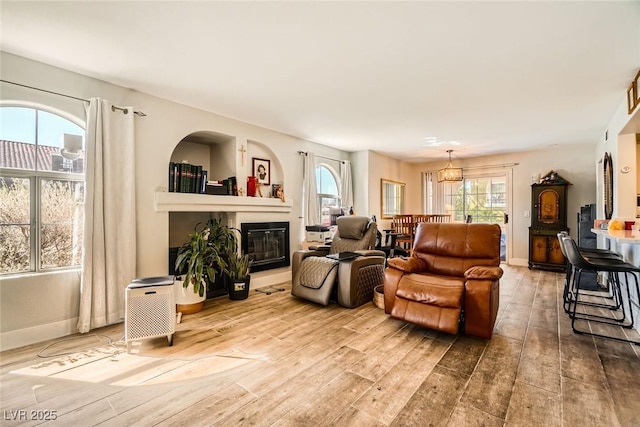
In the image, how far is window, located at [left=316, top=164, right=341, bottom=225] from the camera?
5678 millimetres

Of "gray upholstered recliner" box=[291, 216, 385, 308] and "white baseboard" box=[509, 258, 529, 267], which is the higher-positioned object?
"gray upholstered recliner" box=[291, 216, 385, 308]

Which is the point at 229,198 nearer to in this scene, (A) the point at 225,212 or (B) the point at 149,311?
(A) the point at 225,212

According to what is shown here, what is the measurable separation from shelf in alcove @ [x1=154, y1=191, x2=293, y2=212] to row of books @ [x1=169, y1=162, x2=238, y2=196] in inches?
3.6

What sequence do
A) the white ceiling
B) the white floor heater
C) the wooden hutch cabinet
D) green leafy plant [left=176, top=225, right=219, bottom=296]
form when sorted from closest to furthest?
the white ceiling, the white floor heater, green leafy plant [left=176, top=225, right=219, bottom=296], the wooden hutch cabinet

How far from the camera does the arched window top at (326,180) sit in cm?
568

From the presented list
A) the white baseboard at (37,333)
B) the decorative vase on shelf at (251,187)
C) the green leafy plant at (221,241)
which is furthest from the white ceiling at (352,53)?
the white baseboard at (37,333)

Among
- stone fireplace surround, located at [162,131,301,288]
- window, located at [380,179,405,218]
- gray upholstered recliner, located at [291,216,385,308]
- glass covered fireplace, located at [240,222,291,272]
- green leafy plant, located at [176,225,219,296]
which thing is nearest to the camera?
green leafy plant, located at [176,225,219,296]

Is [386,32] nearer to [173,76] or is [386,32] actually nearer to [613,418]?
[173,76]

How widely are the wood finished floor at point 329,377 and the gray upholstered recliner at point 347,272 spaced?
1.44ft

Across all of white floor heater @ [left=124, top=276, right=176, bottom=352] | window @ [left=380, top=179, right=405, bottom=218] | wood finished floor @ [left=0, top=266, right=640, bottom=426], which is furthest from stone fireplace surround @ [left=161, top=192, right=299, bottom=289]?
window @ [left=380, top=179, right=405, bottom=218]

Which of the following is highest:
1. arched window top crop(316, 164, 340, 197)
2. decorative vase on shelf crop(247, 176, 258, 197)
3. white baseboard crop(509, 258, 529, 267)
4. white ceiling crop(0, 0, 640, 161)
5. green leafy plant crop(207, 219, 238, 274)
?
white ceiling crop(0, 0, 640, 161)

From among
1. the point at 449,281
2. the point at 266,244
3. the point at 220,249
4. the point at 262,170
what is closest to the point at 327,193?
the point at 262,170

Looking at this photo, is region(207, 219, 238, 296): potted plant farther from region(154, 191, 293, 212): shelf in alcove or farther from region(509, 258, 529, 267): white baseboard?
region(509, 258, 529, 267): white baseboard

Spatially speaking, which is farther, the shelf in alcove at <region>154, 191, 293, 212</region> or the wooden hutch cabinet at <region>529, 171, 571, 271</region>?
the wooden hutch cabinet at <region>529, 171, 571, 271</region>
